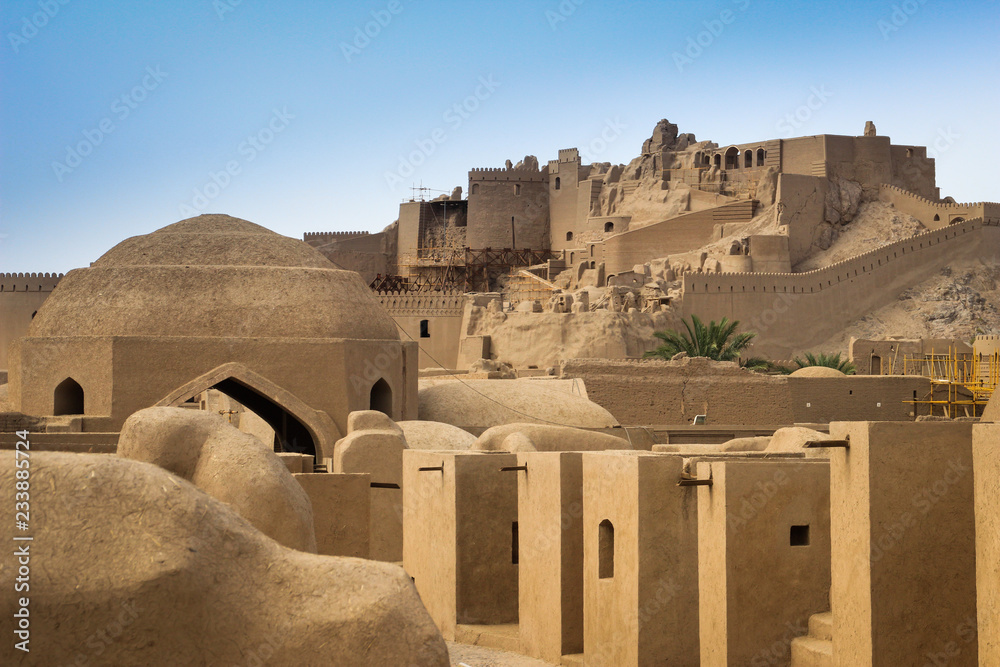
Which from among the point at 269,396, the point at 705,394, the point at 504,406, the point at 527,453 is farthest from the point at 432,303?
the point at 527,453

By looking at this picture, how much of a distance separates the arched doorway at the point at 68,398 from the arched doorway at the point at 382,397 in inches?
169

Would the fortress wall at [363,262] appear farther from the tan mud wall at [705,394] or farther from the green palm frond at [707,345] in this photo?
the tan mud wall at [705,394]

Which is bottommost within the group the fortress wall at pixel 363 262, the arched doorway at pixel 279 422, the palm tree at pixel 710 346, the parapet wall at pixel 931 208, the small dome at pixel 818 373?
the arched doorway at pixel 279 422

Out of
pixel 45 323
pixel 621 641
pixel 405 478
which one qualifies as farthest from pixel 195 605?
→ pixel 45 323

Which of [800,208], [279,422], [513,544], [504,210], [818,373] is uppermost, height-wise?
[504,210]

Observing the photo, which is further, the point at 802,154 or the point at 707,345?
the point at 802,154

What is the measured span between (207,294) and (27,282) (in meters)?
22.4

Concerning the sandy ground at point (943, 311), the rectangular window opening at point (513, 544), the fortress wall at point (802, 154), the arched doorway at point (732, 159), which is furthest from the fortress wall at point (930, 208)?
the rectangular window opening at point (513, 544)

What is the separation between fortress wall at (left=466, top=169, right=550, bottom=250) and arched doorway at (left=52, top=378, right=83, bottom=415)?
112 ft

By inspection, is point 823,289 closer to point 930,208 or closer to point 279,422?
point 930,208

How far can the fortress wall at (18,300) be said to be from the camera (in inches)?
1481

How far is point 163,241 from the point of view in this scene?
19000 mm

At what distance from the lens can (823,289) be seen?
1537 inches

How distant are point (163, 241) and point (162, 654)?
615 inches
